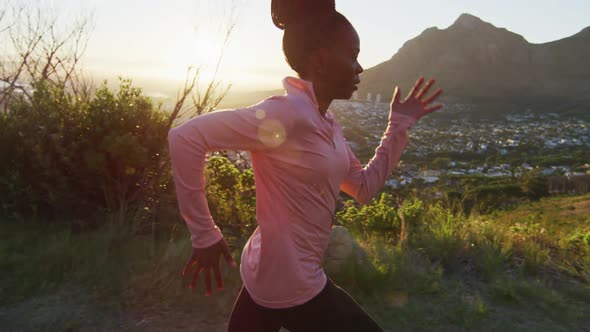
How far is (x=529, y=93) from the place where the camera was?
115750mm

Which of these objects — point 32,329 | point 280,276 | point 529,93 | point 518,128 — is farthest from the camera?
point 529,93

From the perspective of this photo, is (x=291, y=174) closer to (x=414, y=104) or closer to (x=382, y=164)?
(x=382, y=164)

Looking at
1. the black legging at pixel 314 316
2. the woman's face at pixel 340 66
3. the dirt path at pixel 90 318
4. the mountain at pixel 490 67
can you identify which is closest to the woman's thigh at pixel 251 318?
the black legging at pixel 314 316

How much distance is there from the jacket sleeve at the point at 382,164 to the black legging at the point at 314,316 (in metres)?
0.48

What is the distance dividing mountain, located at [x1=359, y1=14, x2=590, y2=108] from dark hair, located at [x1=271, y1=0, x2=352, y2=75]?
363 ft

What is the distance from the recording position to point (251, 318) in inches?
57.6

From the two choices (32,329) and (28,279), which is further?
(28,279)

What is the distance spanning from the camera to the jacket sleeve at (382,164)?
71.7 inches

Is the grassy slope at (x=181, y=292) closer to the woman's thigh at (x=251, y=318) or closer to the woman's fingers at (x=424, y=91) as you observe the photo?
the woman's thigh at (x=251, y=318)

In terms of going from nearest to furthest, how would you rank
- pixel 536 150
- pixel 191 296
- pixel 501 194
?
pixel 191 296, pixel 501 194, pixel 536 150

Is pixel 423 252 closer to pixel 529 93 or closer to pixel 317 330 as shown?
pixel 317 330

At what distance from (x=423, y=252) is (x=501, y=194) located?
28156 millimetres

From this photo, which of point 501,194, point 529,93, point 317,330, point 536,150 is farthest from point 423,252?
point 529,93

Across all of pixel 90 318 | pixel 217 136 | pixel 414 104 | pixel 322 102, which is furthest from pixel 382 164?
pixel 90 318
